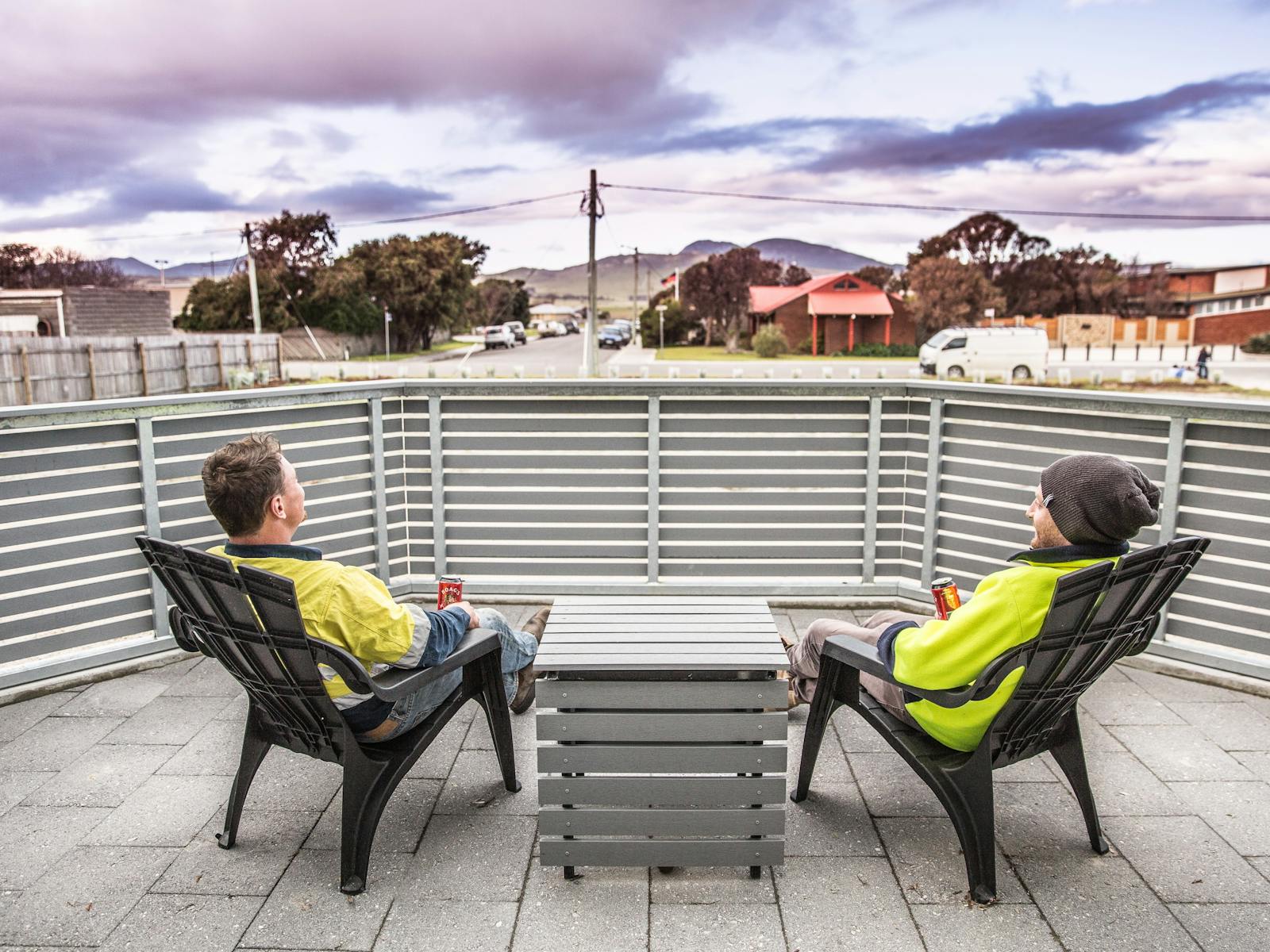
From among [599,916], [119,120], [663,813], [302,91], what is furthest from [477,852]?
[119,120]

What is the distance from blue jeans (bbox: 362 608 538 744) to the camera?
9.14 feet

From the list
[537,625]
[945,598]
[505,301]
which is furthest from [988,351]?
[505,301]

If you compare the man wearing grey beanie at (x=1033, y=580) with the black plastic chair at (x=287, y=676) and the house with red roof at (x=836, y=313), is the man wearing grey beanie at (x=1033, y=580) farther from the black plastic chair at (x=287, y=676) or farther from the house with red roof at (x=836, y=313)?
the house with red roof at (x=836, y=313)

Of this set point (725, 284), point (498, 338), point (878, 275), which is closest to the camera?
point (498, 338)

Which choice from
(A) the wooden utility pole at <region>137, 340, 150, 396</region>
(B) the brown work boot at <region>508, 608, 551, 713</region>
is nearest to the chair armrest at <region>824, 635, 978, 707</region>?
(B) the brown work boot at <region>508, 608, 551, 713</region>

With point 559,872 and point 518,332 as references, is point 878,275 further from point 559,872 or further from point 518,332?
point 559,872

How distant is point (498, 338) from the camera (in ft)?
188

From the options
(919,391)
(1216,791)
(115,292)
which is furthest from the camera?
(115,292)

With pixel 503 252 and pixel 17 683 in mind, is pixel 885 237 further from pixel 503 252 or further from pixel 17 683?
pixel 17 683

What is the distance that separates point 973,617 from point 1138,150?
110 m

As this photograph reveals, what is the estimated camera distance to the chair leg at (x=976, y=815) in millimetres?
2518

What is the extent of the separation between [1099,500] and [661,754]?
4.55 ft

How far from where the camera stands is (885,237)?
117 metres

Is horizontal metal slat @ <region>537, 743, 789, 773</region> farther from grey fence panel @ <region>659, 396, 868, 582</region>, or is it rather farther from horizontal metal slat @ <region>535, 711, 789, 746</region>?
grey fence panel @ <region>659, 396, 868, 582</region>
